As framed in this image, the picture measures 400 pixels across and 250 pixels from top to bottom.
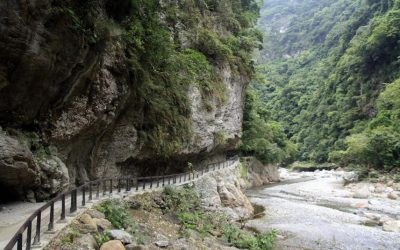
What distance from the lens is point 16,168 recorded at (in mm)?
10805

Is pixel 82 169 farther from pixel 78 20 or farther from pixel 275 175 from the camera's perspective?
pixel 275 175

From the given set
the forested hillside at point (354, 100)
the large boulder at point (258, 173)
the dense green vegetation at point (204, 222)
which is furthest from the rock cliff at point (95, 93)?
the forested hillside at point (354, 100)

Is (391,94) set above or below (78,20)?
above

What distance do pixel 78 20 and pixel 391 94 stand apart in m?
52.4

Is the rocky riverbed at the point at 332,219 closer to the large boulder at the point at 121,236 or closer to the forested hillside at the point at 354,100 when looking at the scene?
the large boulder at the point at 121,236

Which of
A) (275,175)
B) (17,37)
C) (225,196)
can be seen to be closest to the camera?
(17,37)

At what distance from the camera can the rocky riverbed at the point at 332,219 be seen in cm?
1747

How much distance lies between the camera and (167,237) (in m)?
12.7

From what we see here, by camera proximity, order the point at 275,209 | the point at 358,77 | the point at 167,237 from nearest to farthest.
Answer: the point at 167,237, the point at 275,209, the point at 358,77

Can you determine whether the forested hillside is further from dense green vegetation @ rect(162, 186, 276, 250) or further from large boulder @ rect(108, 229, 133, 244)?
large boulder @ rect(108, 229, 133, 244)

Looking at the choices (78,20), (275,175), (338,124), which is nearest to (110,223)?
(78,20)

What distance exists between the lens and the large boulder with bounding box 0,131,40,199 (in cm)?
1051

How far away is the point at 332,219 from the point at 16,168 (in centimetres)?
1836

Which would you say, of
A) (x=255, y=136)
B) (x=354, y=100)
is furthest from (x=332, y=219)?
(x=354, y=100)
